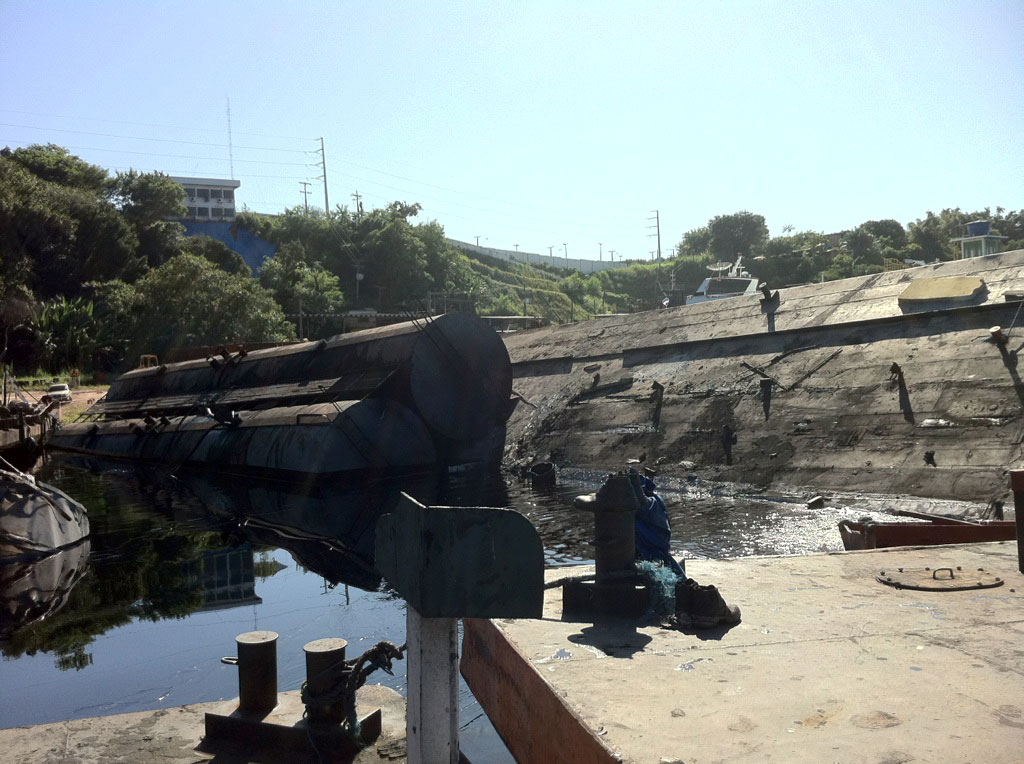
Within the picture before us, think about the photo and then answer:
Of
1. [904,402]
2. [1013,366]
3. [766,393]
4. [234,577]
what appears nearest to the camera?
[234,577]

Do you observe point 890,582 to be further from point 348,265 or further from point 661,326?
point 348,265

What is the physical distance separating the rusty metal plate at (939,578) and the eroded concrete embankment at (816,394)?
532 cm

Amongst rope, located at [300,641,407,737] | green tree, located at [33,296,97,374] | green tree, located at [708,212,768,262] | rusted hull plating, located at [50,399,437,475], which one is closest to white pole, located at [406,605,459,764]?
rope, located at [300,641,407,737]

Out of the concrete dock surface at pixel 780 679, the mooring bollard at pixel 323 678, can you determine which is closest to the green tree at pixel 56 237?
the mooring bollard at pixel 323 678

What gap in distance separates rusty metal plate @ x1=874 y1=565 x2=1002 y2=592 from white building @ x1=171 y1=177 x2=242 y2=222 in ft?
311

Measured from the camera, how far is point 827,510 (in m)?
11.5

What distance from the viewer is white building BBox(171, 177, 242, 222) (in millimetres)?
92625

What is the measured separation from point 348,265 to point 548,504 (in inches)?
2108

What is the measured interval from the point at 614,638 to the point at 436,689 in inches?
63.1

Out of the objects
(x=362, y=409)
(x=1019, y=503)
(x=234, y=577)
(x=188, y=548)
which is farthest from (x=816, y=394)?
(x=188, y=548)

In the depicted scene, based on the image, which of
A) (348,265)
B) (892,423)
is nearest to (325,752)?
(892,423)

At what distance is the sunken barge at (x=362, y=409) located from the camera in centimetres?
1706

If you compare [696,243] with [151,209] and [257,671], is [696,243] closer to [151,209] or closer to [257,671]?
[151,209]

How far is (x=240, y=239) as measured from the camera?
70375mm
